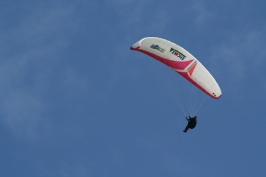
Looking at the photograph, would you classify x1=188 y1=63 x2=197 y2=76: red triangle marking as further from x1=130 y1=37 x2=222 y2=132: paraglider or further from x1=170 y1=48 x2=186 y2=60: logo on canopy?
x1=170 y1=48 x2=186 y2=60: logo on canopy

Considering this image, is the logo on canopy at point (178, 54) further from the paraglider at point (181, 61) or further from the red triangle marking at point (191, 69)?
the red triangle marking at point (191, 69)

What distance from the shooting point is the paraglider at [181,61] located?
49156mm

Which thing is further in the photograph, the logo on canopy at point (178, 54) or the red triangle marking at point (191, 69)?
the logo on canopy at point (178, 54)

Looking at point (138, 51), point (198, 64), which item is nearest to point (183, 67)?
point (198, 64)

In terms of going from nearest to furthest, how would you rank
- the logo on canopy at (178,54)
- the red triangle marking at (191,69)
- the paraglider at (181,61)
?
1. the paraglider at (181,61)
2. the red triangle marking at (191,69)
3. the logo on canopy at (178,54)

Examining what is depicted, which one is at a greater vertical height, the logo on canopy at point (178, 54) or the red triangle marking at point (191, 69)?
the logo on canopy at point (178, 54)

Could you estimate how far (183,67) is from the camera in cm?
4994

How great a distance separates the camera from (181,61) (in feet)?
165

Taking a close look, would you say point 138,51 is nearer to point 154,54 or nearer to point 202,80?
point 154,54

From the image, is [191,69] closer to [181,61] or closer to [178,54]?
[181,61]

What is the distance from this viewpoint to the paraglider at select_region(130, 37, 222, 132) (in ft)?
161

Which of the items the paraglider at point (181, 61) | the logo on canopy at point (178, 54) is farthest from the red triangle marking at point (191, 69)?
the logo on canopy at point (178, 54)

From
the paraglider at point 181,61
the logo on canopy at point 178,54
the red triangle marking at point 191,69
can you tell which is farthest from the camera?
the logo on canopy at point 178,54

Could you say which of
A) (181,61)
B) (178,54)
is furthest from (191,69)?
(178,54)
